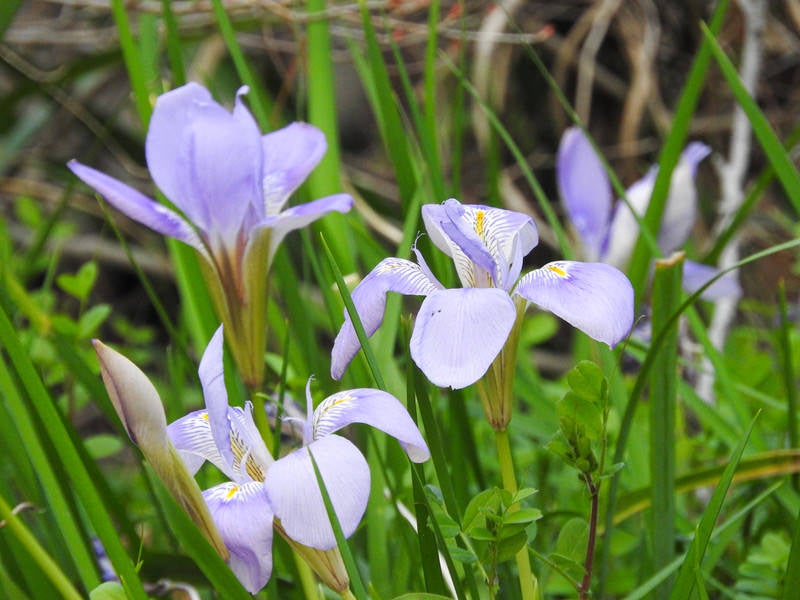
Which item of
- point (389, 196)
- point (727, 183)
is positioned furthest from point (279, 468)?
point (389, 196)

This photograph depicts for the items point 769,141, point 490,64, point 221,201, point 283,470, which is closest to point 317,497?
point 283,470

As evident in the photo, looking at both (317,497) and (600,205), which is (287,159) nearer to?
(317,497)

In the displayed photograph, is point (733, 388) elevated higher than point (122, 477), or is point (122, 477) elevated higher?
point (733, 388)

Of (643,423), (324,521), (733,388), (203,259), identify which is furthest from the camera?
(643,423)

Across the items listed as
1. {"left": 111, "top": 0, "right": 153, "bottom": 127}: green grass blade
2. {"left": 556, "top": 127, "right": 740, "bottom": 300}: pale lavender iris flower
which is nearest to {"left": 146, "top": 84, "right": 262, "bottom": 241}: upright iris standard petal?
{"left": 111, "top": 0, "right": 153, "bottom": 127}: green grass blade

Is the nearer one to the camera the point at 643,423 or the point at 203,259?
the point at 203,259

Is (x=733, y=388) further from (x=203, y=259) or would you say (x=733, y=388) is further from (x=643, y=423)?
(x=203, y=259)

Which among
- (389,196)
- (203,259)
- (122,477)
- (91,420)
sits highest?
(203,259)

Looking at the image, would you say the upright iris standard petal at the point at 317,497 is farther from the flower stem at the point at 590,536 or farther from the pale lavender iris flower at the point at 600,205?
the pale lavender iris flower at the point at 600,205
